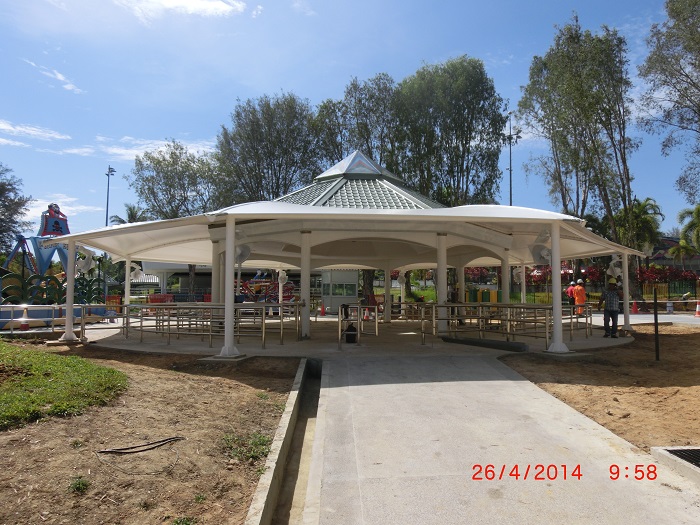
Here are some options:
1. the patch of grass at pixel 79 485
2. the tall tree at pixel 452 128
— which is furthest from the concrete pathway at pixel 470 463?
the tall tree at pixel 452 128

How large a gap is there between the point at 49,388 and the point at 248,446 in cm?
230

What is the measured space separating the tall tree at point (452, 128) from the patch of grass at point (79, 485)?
94.8 ft

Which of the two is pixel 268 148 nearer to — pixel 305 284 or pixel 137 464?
pixel 305 284

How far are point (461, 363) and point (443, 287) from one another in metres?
4.72

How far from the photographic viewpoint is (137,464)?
151 inches

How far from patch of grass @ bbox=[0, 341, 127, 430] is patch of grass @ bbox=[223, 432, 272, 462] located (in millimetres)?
1524

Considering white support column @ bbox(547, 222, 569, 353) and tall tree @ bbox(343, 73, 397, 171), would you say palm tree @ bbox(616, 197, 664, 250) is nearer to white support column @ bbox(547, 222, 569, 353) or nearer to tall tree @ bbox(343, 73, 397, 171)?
tall tree @ bbox(343, 73, 397, 171)

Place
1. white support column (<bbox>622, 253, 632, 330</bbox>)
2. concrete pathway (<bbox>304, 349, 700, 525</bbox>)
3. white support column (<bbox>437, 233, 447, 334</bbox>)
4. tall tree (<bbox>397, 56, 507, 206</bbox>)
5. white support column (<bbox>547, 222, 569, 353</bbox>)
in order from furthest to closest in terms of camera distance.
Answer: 1. tall tree (<bbox>397, 56, 507, 206</bbox>)
2. white support column (<bbox>622, 253, 632, 330</bbox>)
3. white support column (<bbox>437, 233, 447, 334</bbox>)
4. white support column (<bbox>547, 222, 569, 353</bbox>)
5. concrete pathway (<bbox>304, 349, 700, 525</bbox>)

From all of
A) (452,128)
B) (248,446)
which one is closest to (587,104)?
(452,128)

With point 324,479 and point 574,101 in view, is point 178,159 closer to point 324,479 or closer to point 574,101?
point 574,101

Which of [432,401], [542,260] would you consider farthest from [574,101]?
→ [432,401]

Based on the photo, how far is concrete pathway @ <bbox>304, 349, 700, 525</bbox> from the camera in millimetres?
3666

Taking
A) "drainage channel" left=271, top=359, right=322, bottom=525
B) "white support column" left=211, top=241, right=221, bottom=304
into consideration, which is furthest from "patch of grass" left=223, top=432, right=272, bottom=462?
"white support column" left=211, top=241, right=221, bottom=304

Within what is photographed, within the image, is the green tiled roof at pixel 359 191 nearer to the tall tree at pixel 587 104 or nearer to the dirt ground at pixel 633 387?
the dirt ground at pixel 633 387
